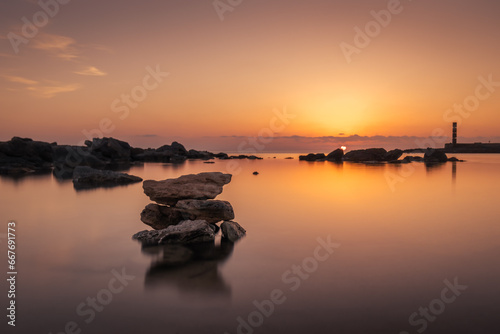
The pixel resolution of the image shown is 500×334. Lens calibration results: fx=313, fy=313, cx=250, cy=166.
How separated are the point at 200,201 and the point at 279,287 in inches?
194

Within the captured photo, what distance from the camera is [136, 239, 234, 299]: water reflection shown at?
250 inches

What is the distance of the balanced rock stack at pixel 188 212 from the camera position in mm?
9445

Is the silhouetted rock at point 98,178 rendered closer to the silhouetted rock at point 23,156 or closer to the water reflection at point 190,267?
the silhouetted rock at point 23,156

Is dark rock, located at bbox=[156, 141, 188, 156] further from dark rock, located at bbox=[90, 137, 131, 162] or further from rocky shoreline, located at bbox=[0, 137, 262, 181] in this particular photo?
rocky shoreline, located at bbox=[0, 137, 262, 181]

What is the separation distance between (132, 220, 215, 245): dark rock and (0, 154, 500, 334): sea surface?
438mm

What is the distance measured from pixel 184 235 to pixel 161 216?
224 centimetres

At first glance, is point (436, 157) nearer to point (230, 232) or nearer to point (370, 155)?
point (370, 155)

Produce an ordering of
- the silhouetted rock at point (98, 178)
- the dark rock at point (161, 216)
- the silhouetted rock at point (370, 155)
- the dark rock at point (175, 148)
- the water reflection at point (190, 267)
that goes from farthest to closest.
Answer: the dark rock at point (175, 148)
the silhouetted rock at point (370, 155)
the silhouetted rock at point (98, 178)
the dark rock at point (161, 216)
the water reflection at point (190, 267)

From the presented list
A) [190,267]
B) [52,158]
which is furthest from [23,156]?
[190,267]

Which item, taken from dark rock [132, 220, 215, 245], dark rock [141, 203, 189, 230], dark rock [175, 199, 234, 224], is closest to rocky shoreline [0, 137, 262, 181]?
dark rock [141, 203, 189, 230]

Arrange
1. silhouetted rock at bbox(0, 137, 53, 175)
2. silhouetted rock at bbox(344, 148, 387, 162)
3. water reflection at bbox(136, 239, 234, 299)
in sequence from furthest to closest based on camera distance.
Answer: silhouetted rock at bbox(344, 148, 387, 162)
silhouetted rock at bbox(0, 137, 53, 175)
water reflection at bbox(136, 239, 234, 299)

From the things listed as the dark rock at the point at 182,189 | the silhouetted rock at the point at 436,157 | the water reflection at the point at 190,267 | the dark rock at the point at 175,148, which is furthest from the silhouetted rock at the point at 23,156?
the silhouetted rock at the point at 436,157

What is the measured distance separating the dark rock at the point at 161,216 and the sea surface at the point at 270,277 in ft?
3.53

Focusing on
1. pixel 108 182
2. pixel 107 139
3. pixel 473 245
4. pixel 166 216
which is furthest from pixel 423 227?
pixel 107 139
